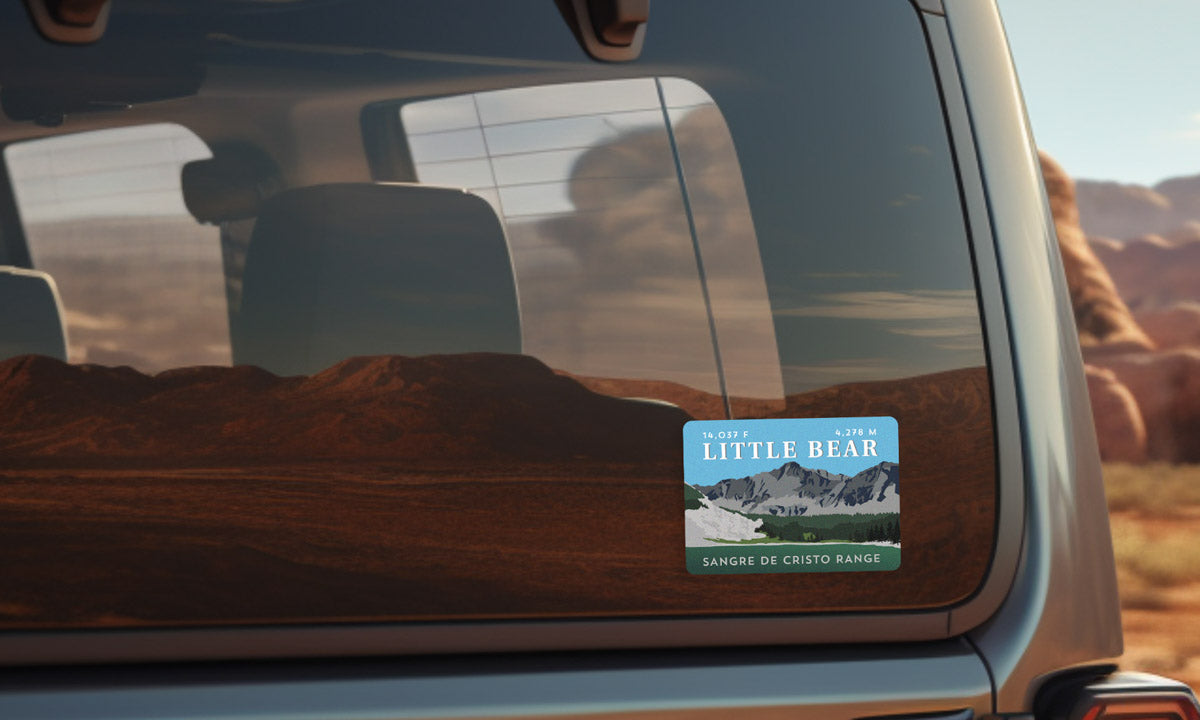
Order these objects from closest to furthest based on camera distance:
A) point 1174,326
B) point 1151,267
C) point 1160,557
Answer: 1. point 1160,557
2. point 1174,326
3. point 1151,267

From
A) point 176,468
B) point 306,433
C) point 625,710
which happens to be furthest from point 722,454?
point 176,468

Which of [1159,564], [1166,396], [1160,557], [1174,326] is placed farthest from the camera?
[1174,326]

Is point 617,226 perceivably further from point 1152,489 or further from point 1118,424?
point 1118,424

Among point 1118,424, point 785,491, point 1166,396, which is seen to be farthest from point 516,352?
point 1166,396

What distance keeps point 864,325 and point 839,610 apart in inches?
11.1

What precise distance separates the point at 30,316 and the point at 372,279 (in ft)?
1.00

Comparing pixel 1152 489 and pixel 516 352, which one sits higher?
pixel 516 352

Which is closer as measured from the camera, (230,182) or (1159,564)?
(230,182)

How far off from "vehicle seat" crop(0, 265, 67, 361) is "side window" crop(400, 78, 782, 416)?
35 cm

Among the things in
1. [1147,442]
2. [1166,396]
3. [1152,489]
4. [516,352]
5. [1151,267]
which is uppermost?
[1151,267]

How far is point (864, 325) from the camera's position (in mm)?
1188

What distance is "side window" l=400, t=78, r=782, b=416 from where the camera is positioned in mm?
1149

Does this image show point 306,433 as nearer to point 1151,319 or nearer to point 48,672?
point 48,672

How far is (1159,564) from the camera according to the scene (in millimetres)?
14133
